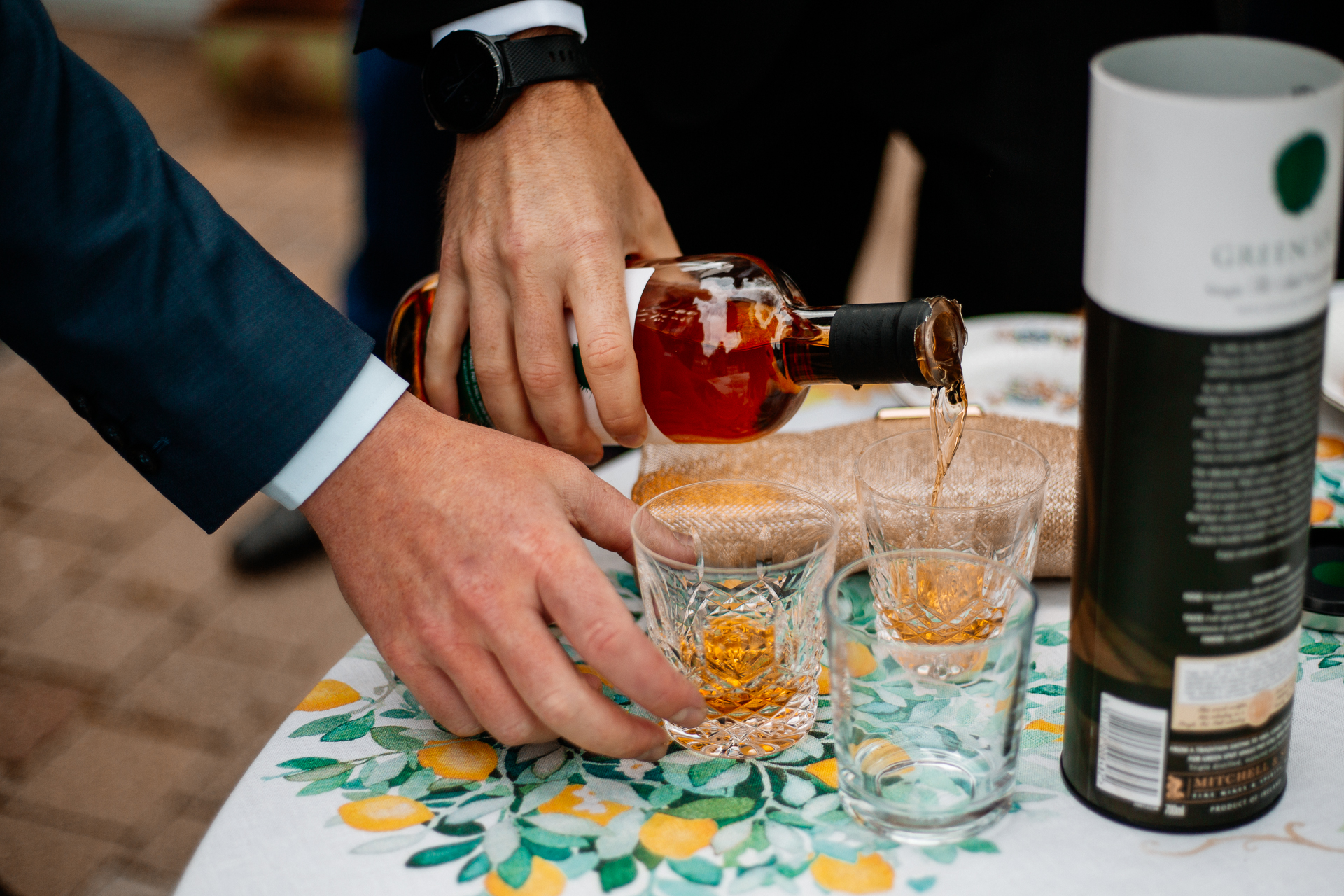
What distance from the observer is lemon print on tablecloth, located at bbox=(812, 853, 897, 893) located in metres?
0.60

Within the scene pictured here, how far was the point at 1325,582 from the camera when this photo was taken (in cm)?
82

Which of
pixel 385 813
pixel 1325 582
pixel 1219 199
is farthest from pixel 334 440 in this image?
pixel 1325 582

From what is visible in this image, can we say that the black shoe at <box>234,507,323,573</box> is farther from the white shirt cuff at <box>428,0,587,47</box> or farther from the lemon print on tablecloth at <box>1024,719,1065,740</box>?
the lemon print on tablecloth at <box>1024,719,1065,740</box>

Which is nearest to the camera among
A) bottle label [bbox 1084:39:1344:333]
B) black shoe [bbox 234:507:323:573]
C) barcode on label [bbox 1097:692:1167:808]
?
bottle label [bbox 1084:39:1344:333]

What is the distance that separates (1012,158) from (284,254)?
9.14 feet

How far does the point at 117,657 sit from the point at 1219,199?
85.9 inches

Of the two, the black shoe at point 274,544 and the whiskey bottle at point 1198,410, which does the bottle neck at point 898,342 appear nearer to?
the whiskey bottle at point 1198,410

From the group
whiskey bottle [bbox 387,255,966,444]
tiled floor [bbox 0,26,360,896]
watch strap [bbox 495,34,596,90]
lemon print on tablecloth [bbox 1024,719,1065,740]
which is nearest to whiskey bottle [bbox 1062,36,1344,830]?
lemon print on tablecloth [bbox 1024,719,1065,740]

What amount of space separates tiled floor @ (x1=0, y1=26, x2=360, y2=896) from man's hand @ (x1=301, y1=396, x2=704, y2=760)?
1.15 metres

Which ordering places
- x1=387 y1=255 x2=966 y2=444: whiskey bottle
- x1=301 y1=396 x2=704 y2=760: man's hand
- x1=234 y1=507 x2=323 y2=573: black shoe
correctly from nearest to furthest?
x1=301 y1=396 x2=704 y2=760: man's hand < x1=387 y1=255 x2=966 y2=444: whiskey bottle < x1=234 y1=507 x2=323 y2=573: black shoe

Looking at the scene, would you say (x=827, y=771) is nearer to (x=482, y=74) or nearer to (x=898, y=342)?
(x=898, y=342)

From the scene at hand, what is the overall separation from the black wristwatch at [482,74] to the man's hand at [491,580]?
0.37 meters

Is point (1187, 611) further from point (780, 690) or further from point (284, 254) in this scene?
point (284, 254)

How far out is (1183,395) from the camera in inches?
19.8
